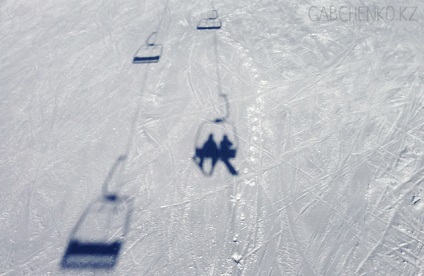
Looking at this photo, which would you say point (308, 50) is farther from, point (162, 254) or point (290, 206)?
point (162, 254)

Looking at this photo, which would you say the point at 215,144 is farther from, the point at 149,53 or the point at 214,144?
the point at 149,53

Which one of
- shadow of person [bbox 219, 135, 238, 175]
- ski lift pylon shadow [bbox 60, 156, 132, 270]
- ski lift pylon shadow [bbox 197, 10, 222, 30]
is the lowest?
ski lift pylon shadow [bbox 60, 156, 132, 270]

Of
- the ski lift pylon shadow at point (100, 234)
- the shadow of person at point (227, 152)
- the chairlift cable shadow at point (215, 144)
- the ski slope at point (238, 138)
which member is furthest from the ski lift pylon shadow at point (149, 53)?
the ski lift pylon shadow at point (100, 234)

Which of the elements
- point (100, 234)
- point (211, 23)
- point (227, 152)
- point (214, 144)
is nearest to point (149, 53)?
point (211, 23)

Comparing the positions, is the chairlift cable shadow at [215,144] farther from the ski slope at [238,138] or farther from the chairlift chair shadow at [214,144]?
the ski slope at [238,138]

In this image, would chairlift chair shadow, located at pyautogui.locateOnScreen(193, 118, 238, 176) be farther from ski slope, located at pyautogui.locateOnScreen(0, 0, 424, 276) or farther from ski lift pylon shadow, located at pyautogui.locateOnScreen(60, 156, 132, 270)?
ski lift pylon shadow, located at pyautogui.locateOnScreen(60, 156, 132, 270)

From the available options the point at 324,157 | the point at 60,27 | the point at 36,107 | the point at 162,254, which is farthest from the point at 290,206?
the point at 60,27

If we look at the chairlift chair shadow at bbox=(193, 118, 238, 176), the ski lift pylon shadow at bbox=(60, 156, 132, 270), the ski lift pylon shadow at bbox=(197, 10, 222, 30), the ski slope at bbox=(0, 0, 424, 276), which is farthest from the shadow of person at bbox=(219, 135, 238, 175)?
the ski lift pylon shadow at bbox=(197, 10, 222, 30)
